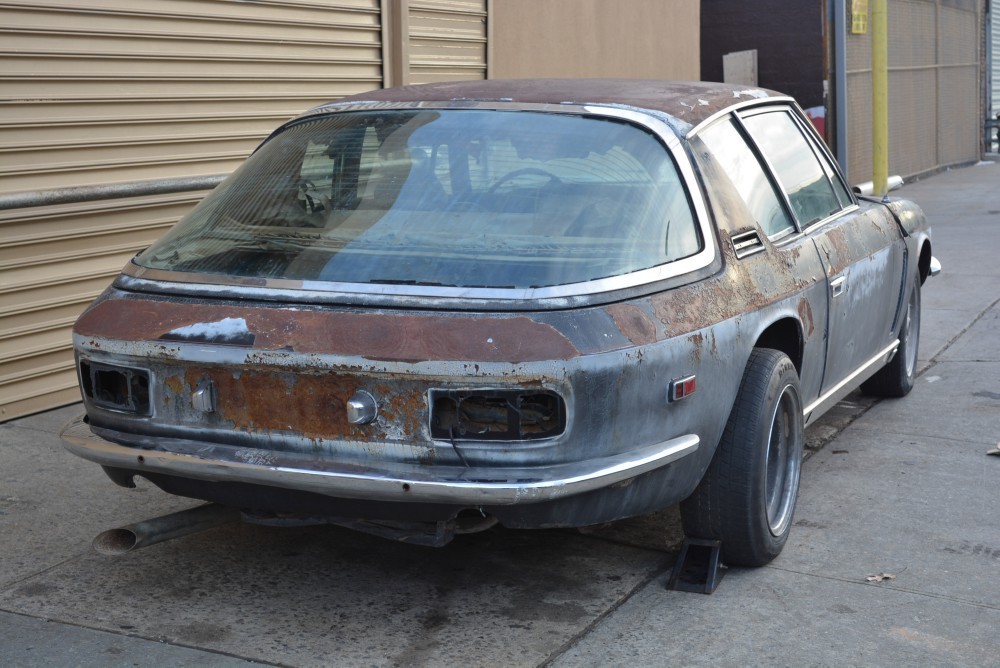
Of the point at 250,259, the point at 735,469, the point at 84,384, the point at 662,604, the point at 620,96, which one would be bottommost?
the point at 662,604

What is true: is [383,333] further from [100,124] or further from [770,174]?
[100,124]

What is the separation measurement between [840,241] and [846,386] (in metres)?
0.63

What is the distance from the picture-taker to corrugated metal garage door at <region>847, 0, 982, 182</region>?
16.8 metres

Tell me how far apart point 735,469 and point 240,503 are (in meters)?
1.50

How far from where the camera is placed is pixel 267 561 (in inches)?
165

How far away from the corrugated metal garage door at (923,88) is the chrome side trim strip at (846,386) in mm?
11094

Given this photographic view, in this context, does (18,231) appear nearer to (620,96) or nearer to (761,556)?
(620,96)

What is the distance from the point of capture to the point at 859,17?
16.6 meters

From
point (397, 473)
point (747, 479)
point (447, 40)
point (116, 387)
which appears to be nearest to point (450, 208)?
point (397, 473)

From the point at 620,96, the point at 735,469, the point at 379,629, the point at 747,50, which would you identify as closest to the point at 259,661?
the point at 379,629

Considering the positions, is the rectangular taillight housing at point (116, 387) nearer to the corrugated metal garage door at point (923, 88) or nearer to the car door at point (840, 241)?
the car door at point (840, 241)

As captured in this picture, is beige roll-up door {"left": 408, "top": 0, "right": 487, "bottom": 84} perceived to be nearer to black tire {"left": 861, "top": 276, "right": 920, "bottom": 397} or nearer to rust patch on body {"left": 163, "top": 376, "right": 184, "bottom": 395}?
black tire {"left": 861, "top": 276, "right": 920, "bottom": 397}

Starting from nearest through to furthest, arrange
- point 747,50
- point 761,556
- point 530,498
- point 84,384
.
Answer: point 530,498 → point 84,384 → point 761,556 → point 747,50

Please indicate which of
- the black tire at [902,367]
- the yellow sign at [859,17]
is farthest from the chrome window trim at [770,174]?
the yellow sign at [859,17]
